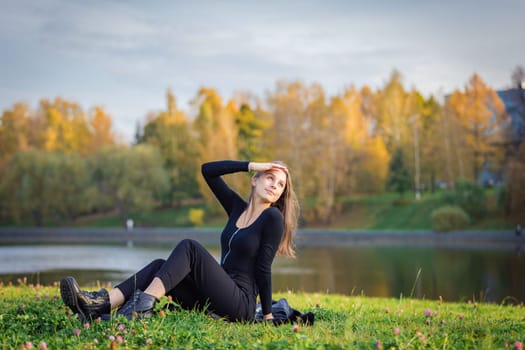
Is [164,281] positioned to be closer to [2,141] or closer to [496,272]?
[496,272]

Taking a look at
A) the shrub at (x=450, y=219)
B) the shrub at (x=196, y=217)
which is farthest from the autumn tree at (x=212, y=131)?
A: the shrub at (x=450, y=219)

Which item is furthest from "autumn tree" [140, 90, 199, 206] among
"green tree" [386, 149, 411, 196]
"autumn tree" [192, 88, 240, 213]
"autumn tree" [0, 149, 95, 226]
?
"green tree" [386, 149, 411, 196]

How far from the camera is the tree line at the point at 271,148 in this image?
35375 millimetres

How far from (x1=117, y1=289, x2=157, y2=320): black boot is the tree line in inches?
1074

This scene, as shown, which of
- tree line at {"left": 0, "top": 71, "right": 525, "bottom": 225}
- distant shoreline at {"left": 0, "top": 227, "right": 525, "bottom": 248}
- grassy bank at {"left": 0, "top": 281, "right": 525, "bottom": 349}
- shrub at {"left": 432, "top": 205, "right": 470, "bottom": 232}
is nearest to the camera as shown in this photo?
grassy bank at {"left": 0, "top": 281, "right": 525, "bottom": 349}

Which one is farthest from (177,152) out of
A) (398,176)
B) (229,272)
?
(229,272)

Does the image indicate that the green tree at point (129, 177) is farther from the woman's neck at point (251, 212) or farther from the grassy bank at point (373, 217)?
the woman's neck at point (251, 212)

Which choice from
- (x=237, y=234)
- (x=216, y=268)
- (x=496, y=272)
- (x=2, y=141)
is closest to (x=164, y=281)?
(x=216, y=268)

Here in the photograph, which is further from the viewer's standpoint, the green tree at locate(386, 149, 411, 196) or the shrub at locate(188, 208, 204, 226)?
the shrub at locate(188, 208, 204, 226)

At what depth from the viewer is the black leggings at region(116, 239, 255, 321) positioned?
14.3 feet

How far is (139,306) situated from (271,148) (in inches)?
1355

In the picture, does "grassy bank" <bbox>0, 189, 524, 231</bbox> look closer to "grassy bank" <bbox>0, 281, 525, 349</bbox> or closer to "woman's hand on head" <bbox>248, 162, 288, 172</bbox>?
"woman's hand on head" <bbox>248, 162, 288, 172</bbox>

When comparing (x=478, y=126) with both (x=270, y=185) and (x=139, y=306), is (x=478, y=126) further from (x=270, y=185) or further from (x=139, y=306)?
(x=139, y=306)

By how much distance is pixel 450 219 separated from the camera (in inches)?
1160
